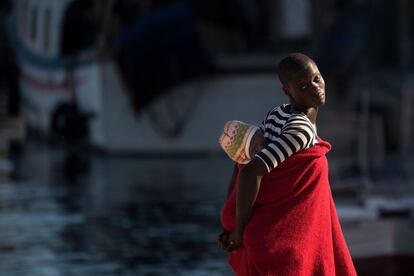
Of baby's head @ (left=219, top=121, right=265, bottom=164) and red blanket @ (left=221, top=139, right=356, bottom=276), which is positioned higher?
baby's head @ (left=219, top=121, right=265, bottom=164)

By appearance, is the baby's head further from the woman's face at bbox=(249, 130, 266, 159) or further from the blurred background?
the blurred background

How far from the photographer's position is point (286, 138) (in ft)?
15.8

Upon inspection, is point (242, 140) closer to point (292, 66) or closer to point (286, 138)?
point (286, 138)

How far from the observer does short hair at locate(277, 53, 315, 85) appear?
4992mm

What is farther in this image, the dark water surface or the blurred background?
the blurred background

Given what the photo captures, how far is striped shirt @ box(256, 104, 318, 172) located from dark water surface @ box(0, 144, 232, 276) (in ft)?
17.3

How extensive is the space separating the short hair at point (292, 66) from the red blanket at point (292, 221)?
283 millimetres

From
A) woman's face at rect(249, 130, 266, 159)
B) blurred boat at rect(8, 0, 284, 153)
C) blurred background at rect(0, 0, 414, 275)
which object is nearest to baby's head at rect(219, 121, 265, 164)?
woman's face at rect(249, 130, 266, 159)

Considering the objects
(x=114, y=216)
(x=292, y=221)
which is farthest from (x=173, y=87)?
(x=292, y=221)

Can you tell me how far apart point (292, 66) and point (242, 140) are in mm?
334

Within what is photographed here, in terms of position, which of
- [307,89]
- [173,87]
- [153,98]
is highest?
[307,89]

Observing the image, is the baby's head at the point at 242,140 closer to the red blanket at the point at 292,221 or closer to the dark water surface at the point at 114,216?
the red blanket at the point at 292,221

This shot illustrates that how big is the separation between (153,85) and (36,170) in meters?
2.81

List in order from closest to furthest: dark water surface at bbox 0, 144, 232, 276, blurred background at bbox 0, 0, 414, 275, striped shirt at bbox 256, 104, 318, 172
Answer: striped shirt at bbox 256, 104, 318, 172, dark water surface at bbox 0, 144, 232, 276, blurred background at bbox 0, 0, 414, 275
